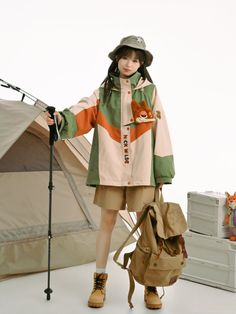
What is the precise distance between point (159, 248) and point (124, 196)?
0.31 metres

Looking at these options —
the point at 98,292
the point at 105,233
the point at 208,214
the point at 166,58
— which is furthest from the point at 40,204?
the point at 166,58

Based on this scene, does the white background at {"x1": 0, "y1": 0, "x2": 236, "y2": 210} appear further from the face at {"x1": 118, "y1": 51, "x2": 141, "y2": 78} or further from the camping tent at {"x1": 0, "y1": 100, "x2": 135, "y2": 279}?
the face at {"x1": 118, "y1": 51, "x2": 141, "y2": 78}

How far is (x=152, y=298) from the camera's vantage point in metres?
2.58

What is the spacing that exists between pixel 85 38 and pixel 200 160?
152 cm

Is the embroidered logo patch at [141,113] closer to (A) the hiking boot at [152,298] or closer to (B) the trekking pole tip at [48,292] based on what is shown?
(A) the hiking boot at [152,298]

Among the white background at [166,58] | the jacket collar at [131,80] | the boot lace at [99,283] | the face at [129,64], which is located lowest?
the boot lace at [99,283]

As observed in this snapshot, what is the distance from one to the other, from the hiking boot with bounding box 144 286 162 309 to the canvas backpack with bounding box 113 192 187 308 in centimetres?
8

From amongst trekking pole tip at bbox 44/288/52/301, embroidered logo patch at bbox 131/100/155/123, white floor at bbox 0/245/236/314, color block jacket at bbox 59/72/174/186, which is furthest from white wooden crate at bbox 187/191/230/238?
trekking pole tip at bbox 44/288/52/301

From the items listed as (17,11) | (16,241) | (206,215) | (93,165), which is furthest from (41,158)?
(17,11)

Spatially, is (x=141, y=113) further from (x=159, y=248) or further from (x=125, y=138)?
(x=159, y=248)

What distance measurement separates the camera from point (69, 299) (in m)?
2.67

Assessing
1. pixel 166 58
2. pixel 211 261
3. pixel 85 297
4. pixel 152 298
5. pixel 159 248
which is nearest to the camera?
pixel 159 248

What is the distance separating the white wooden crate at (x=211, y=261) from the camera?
2.85 metres

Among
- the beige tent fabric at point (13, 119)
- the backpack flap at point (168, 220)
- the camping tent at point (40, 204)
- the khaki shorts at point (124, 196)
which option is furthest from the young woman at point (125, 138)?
the camping tent at point (40, 204)
